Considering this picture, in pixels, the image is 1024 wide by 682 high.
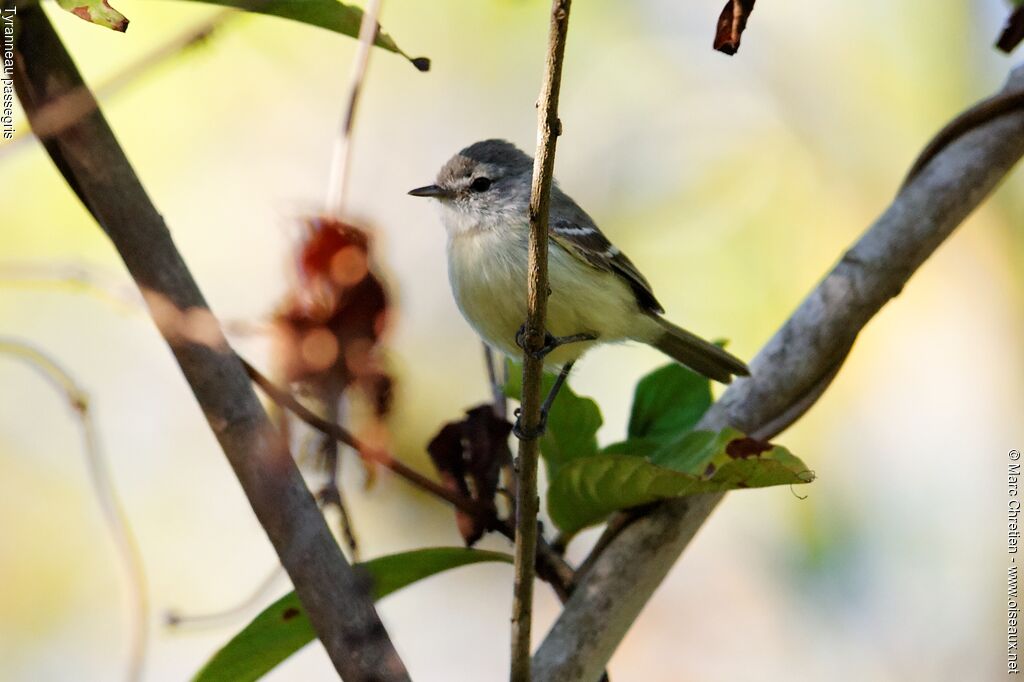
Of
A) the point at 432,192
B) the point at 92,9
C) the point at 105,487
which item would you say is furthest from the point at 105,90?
the point at 432,192

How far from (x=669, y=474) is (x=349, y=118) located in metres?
0.66

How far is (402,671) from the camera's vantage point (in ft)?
3.16

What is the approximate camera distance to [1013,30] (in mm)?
1240

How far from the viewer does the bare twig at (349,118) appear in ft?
3.71

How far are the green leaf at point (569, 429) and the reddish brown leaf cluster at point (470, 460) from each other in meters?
0.26

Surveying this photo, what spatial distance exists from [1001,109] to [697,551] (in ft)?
6.78

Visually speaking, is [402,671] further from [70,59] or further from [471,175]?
[471,175]

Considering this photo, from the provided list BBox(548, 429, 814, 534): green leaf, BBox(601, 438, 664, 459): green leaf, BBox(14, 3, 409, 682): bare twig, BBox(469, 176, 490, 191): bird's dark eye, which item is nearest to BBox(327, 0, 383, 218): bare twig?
BBox(14, 3, 409, 682): bare twig

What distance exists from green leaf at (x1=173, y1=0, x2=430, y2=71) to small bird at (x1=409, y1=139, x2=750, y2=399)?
0.83 metres

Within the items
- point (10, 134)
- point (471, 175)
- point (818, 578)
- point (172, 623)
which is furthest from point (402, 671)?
point (818, 578)

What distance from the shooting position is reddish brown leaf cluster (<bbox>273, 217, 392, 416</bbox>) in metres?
1.10

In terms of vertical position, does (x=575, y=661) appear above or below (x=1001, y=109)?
below

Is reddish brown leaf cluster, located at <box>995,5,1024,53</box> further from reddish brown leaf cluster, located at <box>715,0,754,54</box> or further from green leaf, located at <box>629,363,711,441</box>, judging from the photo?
green leaf, located at <box>629,363,711,441</box>

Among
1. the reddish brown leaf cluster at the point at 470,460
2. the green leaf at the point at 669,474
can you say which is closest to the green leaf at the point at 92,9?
the reddish brown leaf cluster at the point at 470,460
